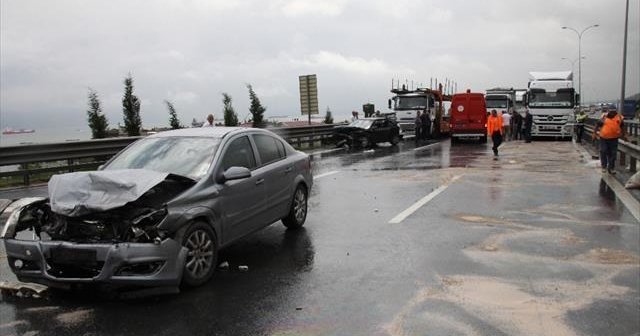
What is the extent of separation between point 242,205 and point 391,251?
1.94 meters

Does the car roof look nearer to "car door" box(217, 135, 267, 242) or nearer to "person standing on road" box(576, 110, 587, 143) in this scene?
"car door" box(217, 135, 267, 242)

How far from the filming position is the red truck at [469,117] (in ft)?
101

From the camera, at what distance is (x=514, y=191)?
479 inches

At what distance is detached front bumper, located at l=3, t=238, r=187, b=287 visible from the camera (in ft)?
16.8

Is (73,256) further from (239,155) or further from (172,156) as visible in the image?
(239,155)

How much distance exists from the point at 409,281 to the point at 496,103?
107 feet

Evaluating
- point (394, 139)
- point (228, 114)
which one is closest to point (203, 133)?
point (228, 114)

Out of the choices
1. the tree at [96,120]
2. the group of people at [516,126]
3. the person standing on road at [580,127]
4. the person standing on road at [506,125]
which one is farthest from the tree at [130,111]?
the person standing on road at [580,127]

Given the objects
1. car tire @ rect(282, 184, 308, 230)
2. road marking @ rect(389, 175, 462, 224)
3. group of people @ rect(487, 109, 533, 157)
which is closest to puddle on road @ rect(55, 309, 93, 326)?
car tire @ rect(282, 184, 308, 230)

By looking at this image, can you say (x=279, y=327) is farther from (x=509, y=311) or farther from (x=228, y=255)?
(x=228, y=255)

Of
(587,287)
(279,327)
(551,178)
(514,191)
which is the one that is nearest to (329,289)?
(279,327)

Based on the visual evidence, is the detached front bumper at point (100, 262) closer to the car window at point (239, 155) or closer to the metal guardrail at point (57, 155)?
the car window at point (239, 155)

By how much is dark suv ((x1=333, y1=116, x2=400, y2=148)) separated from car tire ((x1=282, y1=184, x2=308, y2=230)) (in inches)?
739

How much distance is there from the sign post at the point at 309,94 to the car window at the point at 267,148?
855 inches
